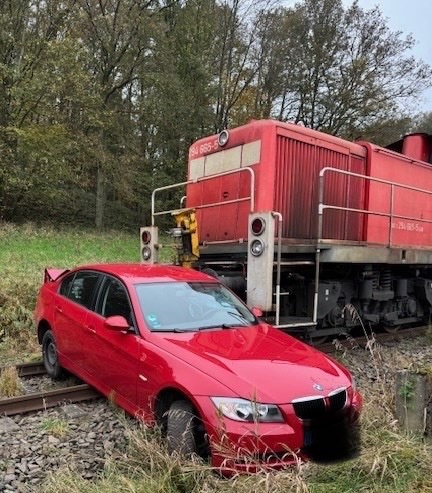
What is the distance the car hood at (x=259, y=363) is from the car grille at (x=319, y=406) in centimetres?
5

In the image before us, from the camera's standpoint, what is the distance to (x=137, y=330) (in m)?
4.76

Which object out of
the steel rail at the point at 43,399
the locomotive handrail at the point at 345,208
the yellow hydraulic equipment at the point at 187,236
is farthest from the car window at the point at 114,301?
the locomotive handrail at the point at 345,208

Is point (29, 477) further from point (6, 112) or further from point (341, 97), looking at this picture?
point (341, 97)

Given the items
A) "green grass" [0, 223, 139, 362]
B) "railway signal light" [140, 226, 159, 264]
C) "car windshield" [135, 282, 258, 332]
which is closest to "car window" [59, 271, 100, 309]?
"car windshield" [135, 282, 258, 332]

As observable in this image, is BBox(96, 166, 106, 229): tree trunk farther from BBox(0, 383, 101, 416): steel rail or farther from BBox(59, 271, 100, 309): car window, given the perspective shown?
BBox(0, 383, 101, 416): steel rail

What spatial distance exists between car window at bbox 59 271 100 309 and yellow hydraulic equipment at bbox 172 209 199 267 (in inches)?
85.1

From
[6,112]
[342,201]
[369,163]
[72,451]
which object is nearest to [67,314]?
[72,451]

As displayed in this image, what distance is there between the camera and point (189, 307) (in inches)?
208

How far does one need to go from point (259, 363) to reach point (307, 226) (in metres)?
4.21

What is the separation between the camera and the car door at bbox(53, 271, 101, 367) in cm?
575

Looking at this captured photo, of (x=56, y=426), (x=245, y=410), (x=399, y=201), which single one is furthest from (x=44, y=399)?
(x=399, y=201)

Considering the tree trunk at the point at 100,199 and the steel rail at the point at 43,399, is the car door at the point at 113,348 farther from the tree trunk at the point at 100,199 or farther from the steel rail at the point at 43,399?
the tree trunk at the point at 100,199

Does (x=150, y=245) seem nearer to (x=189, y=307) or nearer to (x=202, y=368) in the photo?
(x=189, y=307)

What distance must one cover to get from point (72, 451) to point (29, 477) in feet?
1.70
